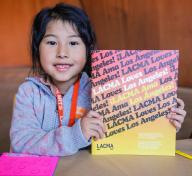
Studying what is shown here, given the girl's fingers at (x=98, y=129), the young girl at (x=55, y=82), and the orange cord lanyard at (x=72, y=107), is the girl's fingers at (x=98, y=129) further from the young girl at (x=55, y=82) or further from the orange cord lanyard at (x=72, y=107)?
the orange cord lanyard at (x=72, y=107)

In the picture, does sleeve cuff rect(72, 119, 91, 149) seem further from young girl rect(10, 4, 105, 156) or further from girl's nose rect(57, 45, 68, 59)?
girl's nose rect(57, 45, 68, 59)

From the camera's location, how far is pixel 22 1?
83.0 inches

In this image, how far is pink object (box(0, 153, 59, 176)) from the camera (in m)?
0.71

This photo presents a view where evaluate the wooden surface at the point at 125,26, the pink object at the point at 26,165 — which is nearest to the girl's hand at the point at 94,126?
the pink object at the point at 26,165

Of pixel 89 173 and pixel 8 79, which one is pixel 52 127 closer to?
pixel 89 173

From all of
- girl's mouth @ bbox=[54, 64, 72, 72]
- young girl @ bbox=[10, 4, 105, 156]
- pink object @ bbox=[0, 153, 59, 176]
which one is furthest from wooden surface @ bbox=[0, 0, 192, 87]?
pink object @ bbox=[0, 153, 59, 176]

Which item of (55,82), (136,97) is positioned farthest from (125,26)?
(136,97)

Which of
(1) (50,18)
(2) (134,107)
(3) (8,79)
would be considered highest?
(1) (50,18)

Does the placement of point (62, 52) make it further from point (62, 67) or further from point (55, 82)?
point (55, 82)

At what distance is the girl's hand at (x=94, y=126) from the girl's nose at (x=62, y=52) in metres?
0.21

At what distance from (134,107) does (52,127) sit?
318mm

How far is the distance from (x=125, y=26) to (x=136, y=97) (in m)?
0.99

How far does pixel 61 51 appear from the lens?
92 cm

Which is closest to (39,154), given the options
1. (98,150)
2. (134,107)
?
(98,150)
